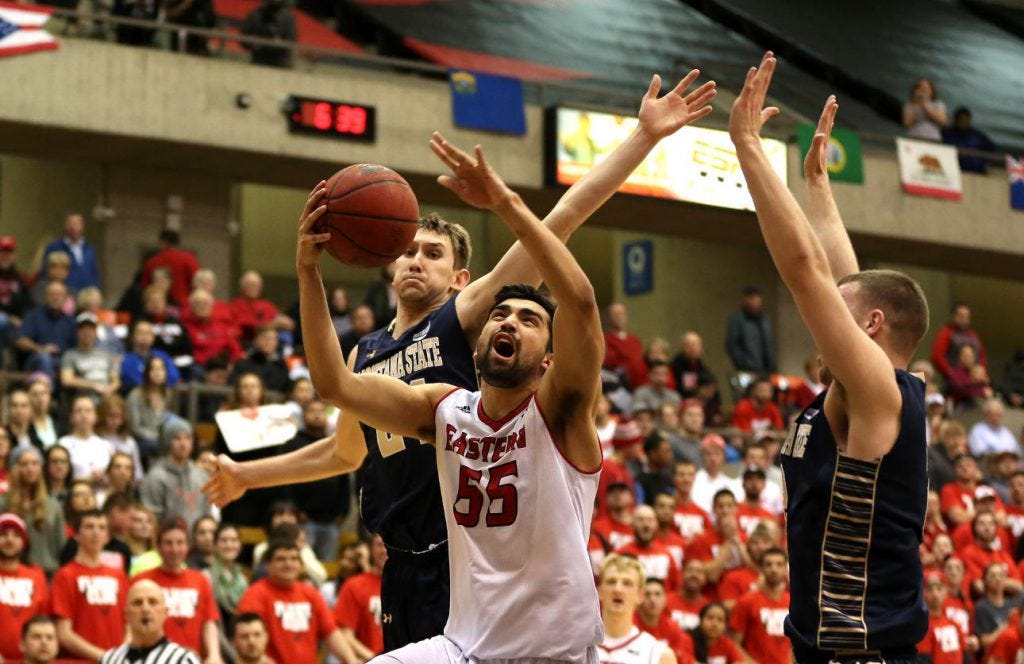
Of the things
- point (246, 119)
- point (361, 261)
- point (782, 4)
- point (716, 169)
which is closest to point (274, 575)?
point (361, 261)

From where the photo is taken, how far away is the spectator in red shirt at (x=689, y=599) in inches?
497

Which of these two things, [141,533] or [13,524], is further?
[141,533]

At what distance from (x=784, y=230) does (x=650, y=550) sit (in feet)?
27.0

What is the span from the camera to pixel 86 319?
13.5 metres

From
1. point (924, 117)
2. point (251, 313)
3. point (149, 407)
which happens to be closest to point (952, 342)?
point (924, 117)

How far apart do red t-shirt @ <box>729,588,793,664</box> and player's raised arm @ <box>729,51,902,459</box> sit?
25.4 ft

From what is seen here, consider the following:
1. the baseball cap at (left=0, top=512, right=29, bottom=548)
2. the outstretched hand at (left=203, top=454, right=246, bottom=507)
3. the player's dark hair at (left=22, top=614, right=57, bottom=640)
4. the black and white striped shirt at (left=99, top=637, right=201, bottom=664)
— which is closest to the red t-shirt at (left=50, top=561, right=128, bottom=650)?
the baseball cap at (left=0, top=512, right=29, bottom=548)

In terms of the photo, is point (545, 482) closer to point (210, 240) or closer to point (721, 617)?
point (721, 617)

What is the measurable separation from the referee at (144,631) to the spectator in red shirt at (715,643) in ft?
14.7

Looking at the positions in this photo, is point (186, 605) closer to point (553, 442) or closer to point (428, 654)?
point (428, 654)

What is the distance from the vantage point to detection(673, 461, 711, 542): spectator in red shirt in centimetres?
1379

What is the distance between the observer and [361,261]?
5.39m

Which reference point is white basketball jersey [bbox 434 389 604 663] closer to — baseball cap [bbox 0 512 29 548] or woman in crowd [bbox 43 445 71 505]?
baseball cap [bbox 0 512 29 548]

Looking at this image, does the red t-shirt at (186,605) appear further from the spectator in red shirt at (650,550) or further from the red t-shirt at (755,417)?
the red t-shirt at (755,417)
